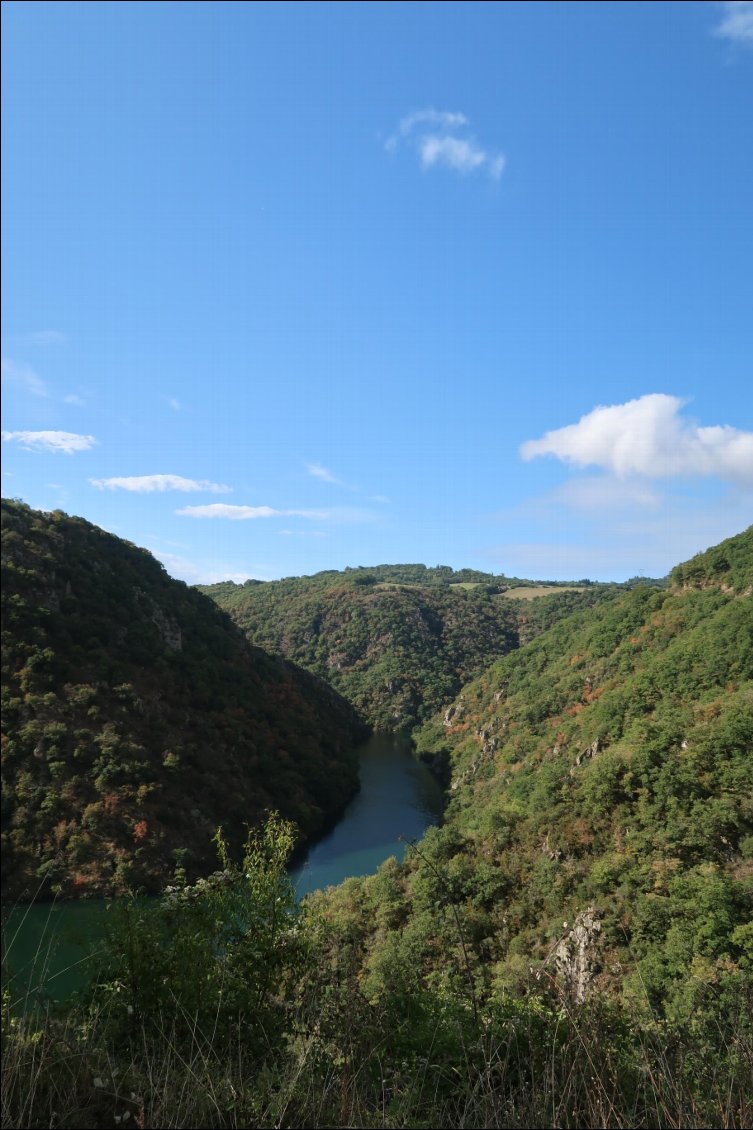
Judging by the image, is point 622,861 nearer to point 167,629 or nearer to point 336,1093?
point 336,1093

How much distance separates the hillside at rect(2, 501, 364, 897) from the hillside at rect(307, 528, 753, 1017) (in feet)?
50.2

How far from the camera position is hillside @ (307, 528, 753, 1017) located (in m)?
15.3

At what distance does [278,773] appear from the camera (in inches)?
1876

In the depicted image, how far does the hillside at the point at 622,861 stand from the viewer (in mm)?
15258

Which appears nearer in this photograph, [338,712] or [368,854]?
[368,854]

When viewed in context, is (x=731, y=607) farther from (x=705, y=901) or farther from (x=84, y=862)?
(x=84, y=862)

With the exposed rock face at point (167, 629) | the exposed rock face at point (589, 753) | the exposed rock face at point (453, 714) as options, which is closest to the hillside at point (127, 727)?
the exposed rock face at point (167, 629)

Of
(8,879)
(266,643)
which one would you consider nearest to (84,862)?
(8,879)

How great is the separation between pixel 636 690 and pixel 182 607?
4458cm

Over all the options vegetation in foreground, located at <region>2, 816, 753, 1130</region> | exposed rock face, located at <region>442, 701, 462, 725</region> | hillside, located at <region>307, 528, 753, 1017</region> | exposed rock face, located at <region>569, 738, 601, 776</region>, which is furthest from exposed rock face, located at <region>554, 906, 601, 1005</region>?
exposed rock face, located at <region>442, 701, 462, 725</region>

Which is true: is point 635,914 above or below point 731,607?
below

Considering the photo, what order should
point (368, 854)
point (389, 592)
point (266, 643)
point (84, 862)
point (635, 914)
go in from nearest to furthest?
point (635, 914) → point (84, 862) → point (368, 854) → point (266, 643) → point (389, 592)

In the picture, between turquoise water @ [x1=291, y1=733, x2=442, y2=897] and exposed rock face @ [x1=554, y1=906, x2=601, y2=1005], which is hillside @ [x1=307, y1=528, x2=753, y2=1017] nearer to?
exposed rock face @ [x1=554, y1=906, x2=601, y2=1005]

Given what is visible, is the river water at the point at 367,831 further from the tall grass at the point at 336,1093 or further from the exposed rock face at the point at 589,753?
the tall grass at the point at 336,1093
